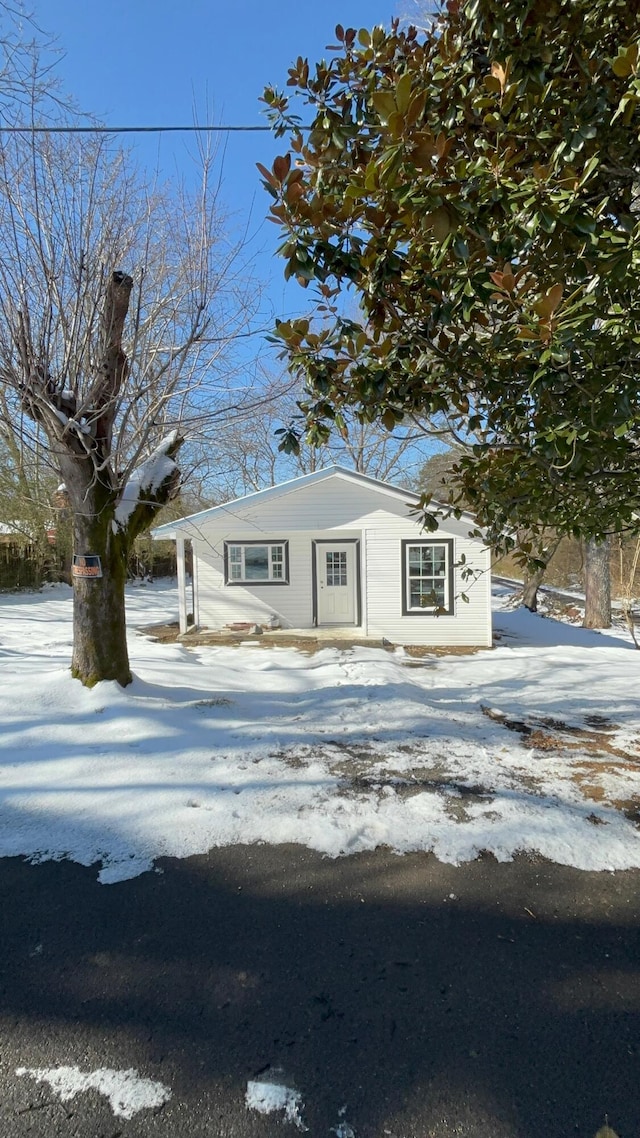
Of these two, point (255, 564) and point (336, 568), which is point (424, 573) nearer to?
point (336, 568)

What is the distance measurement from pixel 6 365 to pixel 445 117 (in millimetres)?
3765

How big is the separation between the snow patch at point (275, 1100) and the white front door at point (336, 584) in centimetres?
1224

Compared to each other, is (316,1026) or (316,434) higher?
(316,434)

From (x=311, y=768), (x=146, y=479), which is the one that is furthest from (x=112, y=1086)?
(x=146, y=479)

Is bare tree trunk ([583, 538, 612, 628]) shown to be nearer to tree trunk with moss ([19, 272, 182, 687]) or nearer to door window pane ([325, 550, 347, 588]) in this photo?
door window pane ([325, 550, 347, 588])

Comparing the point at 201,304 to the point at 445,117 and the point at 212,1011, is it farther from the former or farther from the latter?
the point at 212,1011

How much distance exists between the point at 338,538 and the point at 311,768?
9.86 m

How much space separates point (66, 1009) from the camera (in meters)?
1.95

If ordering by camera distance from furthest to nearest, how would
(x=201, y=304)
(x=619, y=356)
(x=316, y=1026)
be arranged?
(x=201, y=304), (x=619, y=356), (x=316, y=1026)

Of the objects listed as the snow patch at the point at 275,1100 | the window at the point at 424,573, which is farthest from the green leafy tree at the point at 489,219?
the window at the point at 424,573

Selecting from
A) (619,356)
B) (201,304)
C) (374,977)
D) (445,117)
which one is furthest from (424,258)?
(374,977)

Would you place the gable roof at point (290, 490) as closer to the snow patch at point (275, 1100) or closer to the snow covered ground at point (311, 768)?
the snow covered ground at point (311, 768)

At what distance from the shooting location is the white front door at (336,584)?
1388 cm

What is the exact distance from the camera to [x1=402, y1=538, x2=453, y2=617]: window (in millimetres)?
12867
